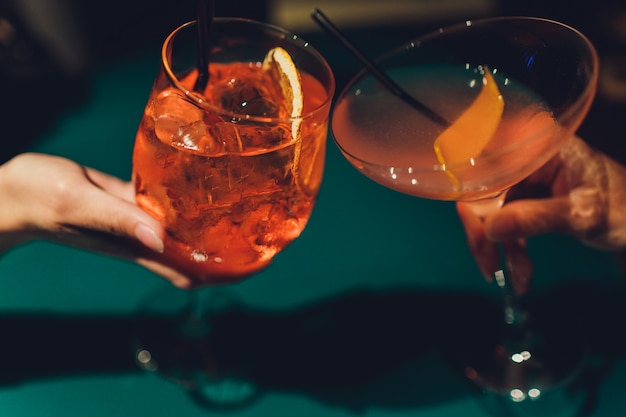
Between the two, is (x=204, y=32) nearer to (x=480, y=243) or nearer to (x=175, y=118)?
(x=175, y=118)

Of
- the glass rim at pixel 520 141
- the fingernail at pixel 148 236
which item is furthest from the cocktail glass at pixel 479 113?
the fingernail at pixel 148 236

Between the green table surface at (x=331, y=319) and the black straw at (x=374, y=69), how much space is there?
371mm

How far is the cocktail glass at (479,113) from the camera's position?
0.80 meters

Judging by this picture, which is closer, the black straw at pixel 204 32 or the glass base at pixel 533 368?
the black straw at pixel 204 32

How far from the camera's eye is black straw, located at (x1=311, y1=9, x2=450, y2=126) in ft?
2.87

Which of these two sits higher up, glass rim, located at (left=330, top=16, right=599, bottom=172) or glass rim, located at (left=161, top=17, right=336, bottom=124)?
glass rim, located at (left=161, top=17, right=336, bottom=124)

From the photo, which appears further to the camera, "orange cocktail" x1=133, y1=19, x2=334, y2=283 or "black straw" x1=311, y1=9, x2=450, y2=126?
"black straw" x1=311, y1=9, x2=450, y2=126

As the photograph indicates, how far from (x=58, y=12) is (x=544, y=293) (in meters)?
1.70

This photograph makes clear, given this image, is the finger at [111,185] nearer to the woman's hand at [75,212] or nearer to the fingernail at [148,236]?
the woman's hand at [75,212]

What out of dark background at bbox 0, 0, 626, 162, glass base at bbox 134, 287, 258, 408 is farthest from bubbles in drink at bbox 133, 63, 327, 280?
dark background at bbox 0, 0, 626, 162

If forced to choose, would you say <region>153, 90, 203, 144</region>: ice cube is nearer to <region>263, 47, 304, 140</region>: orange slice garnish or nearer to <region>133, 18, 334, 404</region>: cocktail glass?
<region>133, 18, 334, 404</region>: cocktail glass

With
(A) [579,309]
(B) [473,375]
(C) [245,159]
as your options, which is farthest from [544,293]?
(C) [245,159]

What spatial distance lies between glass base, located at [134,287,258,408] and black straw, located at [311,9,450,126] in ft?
1.66

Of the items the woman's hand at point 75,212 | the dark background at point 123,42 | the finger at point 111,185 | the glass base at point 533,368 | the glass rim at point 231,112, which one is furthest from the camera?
the dark background at point 123,42
